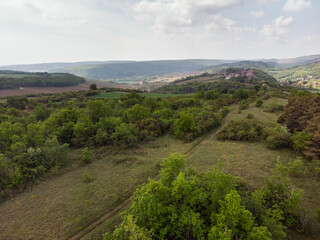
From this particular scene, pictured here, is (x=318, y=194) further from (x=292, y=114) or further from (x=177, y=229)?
(x=292, y=114)

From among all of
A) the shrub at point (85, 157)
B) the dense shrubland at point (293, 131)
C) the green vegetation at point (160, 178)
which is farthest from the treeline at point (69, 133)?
the dense shrubland at point (293, 131)

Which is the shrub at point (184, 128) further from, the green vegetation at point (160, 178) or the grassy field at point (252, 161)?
the grassy field at point (252, 161)

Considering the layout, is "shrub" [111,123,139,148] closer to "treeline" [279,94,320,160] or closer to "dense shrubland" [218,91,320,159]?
"dense shrubland" [218,91,320,159]

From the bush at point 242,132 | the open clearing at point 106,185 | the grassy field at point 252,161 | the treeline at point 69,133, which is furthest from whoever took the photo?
the bush at point 242,132

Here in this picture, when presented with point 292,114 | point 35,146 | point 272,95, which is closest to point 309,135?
point 292,114

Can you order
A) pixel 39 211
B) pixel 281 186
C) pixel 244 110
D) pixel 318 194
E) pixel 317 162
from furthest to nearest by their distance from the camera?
1. pixel 244 110
2. pixel 317 162
3. pixel 318 194
4. pixel 39 211
5. pixel 281 186
